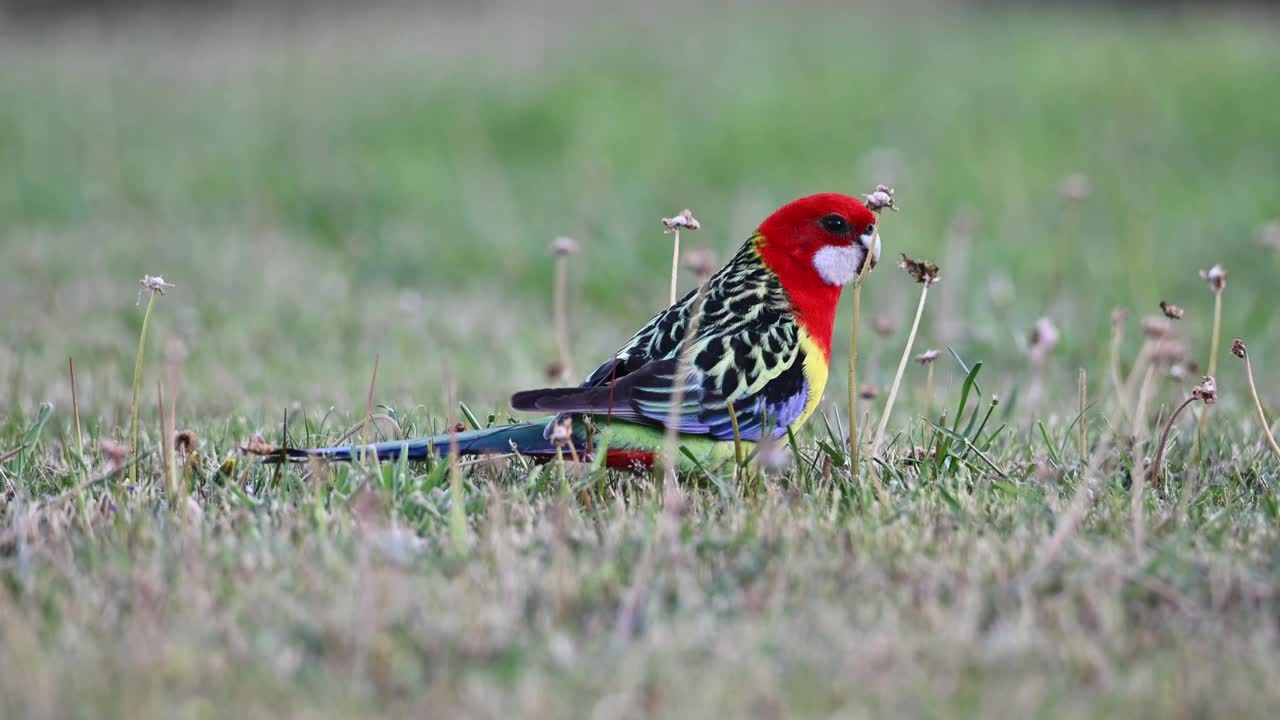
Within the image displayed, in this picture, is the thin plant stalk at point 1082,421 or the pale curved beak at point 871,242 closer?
the pale curved beak at point 871,242

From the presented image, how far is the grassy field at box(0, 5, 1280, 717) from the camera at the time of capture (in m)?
2.16

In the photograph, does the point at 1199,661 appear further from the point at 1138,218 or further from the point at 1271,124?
the point at 1271,124

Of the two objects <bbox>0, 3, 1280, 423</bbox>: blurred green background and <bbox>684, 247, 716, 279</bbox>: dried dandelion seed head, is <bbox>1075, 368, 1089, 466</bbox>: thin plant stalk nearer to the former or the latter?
<bbox>0, 3, 1280, 423</bbox>: blurred green background

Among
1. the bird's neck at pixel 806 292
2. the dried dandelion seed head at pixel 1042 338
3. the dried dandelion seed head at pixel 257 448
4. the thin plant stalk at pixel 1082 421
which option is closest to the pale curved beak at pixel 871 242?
the bird's neck at pixel 806 292

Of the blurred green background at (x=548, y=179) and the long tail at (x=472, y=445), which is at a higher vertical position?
the blurred green background at (x=548, y=179)

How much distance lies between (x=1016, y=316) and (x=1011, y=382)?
1086 millimetres

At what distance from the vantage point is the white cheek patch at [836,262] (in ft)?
11.2

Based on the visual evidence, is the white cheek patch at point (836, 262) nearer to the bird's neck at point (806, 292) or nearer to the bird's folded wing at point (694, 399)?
the bird's neck at point (806, 292)

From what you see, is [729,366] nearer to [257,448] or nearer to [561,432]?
[561,432]

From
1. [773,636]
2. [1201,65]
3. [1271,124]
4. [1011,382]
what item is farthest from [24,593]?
[1201,65]

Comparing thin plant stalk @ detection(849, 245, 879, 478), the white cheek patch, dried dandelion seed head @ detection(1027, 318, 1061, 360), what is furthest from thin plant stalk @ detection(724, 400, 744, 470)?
dried dandelion seed head @ detection(1027, 318, 1061, 360)

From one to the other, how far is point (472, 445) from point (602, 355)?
2574 millimetres

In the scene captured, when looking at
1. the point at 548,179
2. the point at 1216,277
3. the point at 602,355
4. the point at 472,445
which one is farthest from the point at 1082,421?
the point at 548,179

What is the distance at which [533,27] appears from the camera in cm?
1573
